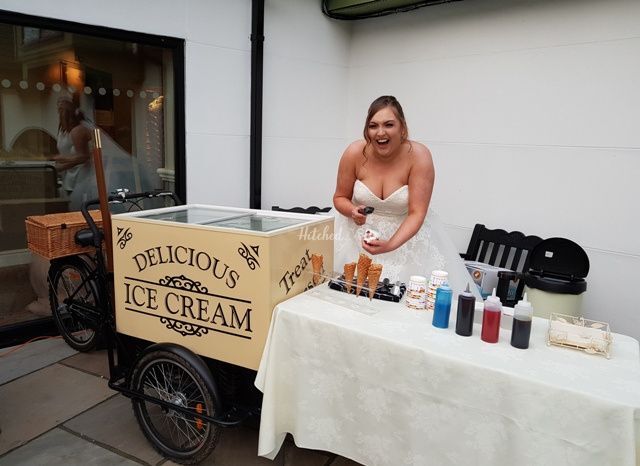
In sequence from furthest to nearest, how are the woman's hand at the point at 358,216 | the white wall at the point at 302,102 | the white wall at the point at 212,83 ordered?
the white wall at the point at 302,102 → the white wall at the point at 212,83 → the woman's hand at the point at 358,216

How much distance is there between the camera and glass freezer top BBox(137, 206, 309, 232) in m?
2.44

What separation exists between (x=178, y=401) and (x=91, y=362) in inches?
67.5

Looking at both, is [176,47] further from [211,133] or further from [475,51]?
[475,51]

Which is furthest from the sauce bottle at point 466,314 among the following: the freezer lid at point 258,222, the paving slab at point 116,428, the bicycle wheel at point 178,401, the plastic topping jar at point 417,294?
the paving slab at point 116,428

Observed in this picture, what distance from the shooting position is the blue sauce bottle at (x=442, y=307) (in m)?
2.04

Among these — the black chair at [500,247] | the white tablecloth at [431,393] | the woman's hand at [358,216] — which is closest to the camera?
the white tablecloth at [431,393]

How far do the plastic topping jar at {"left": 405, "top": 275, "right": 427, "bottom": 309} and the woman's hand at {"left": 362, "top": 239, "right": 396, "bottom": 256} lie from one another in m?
0.64

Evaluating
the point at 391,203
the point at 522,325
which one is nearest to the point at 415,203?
the point at 391,203

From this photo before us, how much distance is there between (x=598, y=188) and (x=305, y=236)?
328 cm

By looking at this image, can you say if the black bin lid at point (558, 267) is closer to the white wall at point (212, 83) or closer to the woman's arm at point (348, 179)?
the woman's arm at point (348, 179)

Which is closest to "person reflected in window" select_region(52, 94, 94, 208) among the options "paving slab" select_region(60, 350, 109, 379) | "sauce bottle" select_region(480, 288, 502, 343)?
"paving slab" select_region(60, 350, 109, 379)

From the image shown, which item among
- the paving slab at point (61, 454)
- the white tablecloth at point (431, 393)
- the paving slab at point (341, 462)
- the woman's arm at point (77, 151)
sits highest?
the woman's arm at point (77, 151)

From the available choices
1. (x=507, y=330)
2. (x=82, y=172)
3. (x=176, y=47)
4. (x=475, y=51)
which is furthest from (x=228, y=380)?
(x=475, y=51)

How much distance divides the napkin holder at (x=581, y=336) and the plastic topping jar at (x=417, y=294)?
584 millimetres
